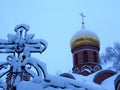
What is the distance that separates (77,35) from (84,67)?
101 inches

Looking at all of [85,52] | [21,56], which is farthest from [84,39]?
[21,56]

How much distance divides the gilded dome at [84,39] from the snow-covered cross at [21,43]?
1672 centimetres

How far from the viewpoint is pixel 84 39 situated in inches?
775

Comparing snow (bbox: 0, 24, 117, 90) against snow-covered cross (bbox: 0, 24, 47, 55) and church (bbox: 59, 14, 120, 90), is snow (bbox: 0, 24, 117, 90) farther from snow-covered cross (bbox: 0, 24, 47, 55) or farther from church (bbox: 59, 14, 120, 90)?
church (bbox: 59, 14, 120, 90)

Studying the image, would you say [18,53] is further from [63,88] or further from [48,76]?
[63,88]

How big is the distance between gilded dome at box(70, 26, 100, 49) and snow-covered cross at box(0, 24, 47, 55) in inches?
658

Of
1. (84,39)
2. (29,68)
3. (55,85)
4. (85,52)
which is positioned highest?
(84,39)

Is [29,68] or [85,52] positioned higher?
[85,52]

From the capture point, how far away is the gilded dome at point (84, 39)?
19580 millimetres

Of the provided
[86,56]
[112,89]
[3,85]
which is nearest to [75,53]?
[86,56]

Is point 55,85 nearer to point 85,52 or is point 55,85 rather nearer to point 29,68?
point 29,68

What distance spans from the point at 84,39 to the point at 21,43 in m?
17.0

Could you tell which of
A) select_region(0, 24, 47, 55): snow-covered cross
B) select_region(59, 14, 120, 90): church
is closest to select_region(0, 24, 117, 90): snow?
select_region(0, 24, 47, 55): snow-covered cross

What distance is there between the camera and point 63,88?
2.76m
